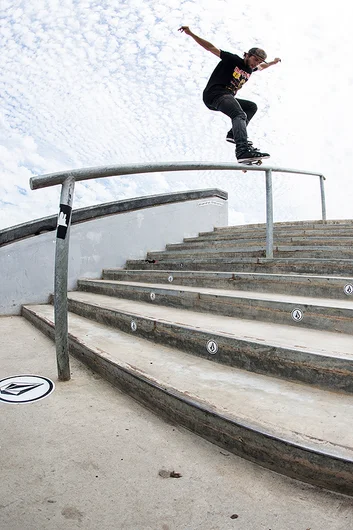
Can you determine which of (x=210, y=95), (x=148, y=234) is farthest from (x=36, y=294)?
(x=210, y=95)

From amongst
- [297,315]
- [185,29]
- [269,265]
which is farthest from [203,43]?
[297,315]

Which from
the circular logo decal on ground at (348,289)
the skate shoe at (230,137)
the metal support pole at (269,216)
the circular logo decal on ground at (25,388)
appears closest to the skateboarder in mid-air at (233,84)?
the skate shoe at (230,137)

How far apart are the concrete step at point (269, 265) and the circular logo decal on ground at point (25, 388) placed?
2.12 metres

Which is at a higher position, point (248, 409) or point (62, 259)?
point (62, 259)

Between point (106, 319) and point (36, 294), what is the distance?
2.06 m

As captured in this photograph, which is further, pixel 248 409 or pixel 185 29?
pixel 185 29

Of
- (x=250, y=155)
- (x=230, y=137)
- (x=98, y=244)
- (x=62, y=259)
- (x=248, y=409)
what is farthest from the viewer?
(x=98, y=244)

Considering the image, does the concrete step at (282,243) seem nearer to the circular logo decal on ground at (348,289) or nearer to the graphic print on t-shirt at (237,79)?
the circular logo decal on ground at (348,289)

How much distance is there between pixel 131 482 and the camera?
1.05 meters

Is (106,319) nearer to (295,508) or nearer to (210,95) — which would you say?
(295,508)

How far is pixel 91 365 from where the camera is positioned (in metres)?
2.02

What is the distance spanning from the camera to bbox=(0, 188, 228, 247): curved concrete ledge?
4320mm

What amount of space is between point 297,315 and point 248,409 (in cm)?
94

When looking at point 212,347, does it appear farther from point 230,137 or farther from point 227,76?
point 227,76
